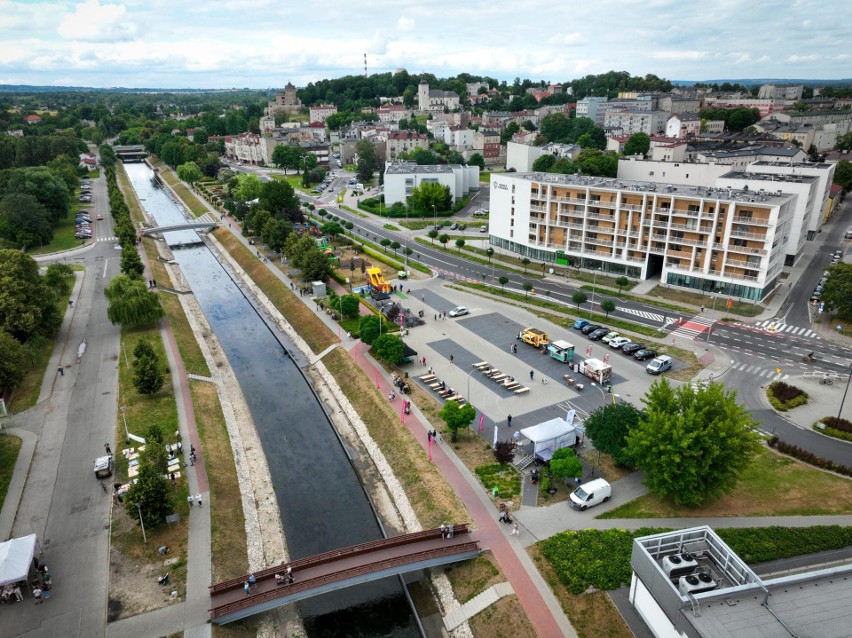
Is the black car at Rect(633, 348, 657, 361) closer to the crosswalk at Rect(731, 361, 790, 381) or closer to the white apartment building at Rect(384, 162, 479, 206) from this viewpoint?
the crosswalk at Rect(731, 361, 790, 381)

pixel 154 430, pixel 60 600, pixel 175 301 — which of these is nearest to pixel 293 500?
pixel 154 430

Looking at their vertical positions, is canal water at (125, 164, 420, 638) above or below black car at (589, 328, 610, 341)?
below

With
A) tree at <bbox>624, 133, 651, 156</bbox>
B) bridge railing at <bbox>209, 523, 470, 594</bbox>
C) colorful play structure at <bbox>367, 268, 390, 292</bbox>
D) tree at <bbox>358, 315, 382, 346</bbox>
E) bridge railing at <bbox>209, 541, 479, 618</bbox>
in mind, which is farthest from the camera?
tree at <bbox>624, 133, 651, 156</bbox>

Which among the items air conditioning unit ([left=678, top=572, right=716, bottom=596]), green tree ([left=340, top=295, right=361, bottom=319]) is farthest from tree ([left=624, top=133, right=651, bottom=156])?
air conditioning unit ([left=678, top=572, right=716, bottom=596])

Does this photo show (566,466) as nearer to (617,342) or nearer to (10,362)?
(617,342)

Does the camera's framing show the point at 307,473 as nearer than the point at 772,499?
No

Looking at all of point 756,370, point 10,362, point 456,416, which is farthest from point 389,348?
point 756,370
